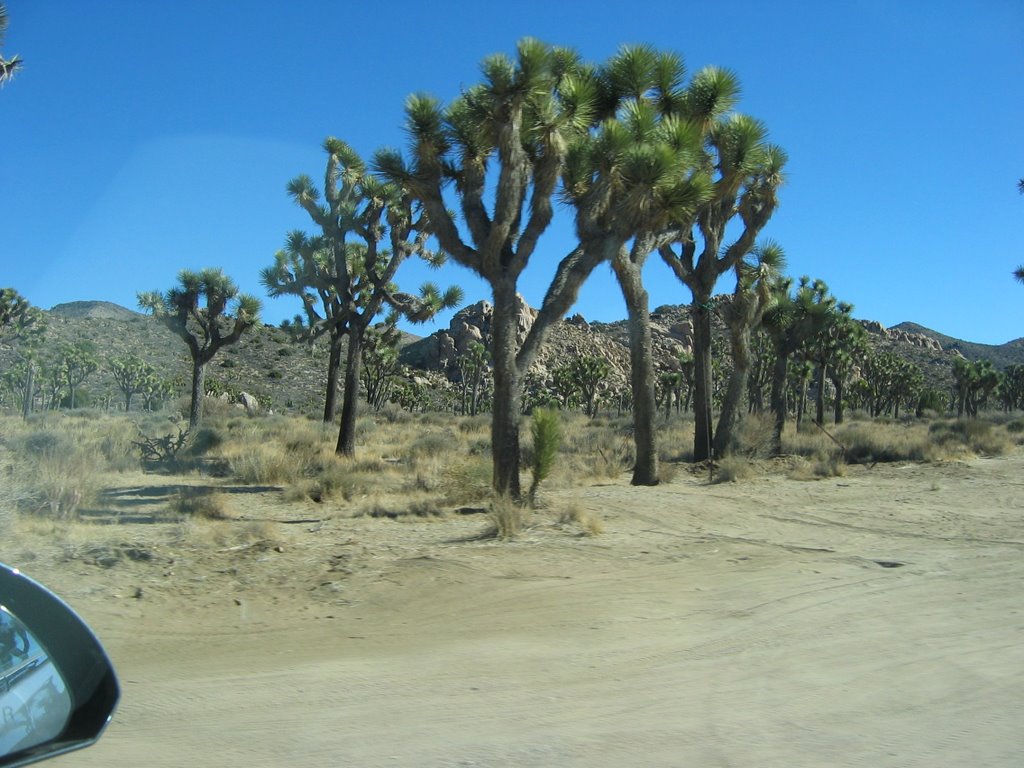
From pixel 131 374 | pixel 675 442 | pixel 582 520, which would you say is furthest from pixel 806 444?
pixel 131 374

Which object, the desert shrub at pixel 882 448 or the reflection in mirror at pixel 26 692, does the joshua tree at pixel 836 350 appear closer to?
the desert shrub at pixel 882 448

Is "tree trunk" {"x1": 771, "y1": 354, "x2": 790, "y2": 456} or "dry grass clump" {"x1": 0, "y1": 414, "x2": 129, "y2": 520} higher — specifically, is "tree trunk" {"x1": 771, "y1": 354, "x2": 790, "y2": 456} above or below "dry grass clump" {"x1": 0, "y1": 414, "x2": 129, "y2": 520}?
above

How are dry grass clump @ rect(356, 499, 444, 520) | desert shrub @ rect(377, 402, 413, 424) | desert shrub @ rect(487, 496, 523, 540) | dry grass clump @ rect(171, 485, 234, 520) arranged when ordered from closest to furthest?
desert shrub @ rect(487, 496, 523, 540) < dry grass clump @ rect(171, 485, 234, 520) < dry grass clump @ rect(356, 499, 444, 520) < desert shrub @ rect(377, 402, 413, 424)

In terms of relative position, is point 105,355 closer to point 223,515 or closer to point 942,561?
point 223,515

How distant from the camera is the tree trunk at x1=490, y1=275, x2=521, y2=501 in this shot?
1323 cm

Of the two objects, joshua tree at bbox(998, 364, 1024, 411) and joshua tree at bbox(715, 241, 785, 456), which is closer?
joshua tree at bbox(715, 241, 785, 456)

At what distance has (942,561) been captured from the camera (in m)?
9.38

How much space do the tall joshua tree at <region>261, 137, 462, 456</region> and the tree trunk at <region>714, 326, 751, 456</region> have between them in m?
7.02

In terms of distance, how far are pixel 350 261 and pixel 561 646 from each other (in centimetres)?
1772

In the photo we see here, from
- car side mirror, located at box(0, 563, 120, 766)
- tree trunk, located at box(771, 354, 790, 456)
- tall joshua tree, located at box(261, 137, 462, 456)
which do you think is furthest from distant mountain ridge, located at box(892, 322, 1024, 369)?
car side mirror, located at box(0, 563, 120, 766)

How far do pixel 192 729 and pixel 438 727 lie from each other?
4.37 ft

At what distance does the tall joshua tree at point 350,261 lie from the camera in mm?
20938

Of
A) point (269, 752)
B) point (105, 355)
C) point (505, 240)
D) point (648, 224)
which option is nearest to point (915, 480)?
point (648, 224)

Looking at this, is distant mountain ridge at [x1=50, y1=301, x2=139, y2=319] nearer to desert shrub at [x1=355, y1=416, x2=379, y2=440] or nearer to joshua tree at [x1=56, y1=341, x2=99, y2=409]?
joshua tree at [x1=56, y1=341, x2=99, y2=409]
